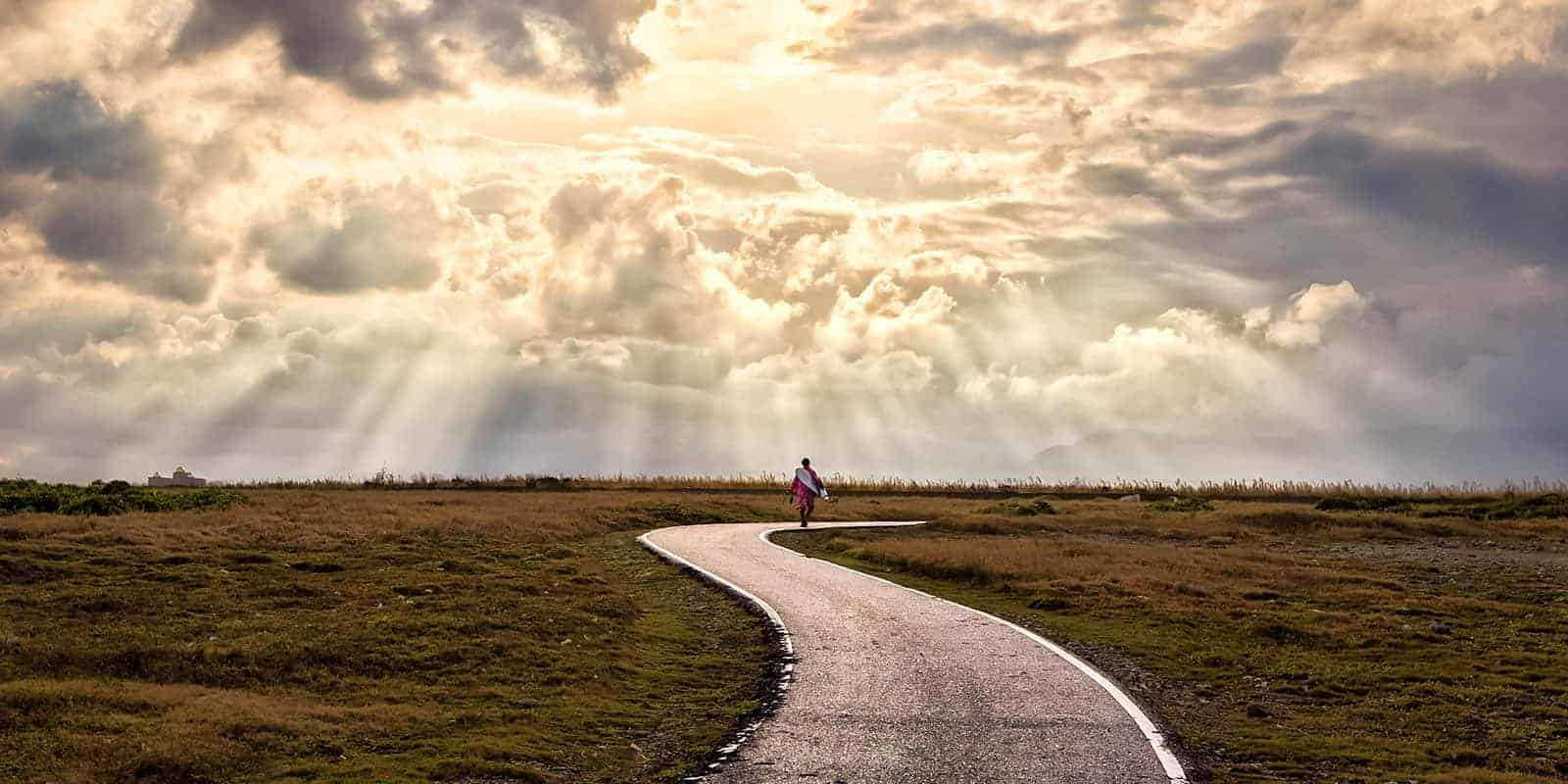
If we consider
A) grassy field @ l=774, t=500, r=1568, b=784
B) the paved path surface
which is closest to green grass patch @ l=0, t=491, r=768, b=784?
the paved path surface

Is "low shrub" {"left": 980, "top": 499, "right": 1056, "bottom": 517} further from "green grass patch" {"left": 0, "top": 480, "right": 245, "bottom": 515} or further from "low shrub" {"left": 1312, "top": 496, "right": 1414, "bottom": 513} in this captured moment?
"green grass patch" {"left": 0, "top": 480, "right": 245, "bottom": 515}

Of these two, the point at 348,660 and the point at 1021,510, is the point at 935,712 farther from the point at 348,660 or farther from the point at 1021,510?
the point at 1021,510

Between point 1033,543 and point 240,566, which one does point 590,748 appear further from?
point 1033,543

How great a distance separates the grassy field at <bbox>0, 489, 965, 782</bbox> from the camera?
14.4 m

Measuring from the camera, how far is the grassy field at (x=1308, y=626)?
15312mm

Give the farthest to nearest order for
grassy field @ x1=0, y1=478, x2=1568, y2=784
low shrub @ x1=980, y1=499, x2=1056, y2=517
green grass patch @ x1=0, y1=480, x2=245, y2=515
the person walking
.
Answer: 1. low shrub @ x1=980, y1=499, x2=1056, y2=517
2. the person walking
3. green grass patch @ x1=0, y1=480, x2=245, y2=515
4. grassy field @ x1=0, y1=478, x2=1568, y2=784

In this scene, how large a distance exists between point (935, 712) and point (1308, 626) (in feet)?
45.2

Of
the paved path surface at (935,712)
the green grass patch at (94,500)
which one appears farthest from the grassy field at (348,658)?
the green grass patch at (94,500)

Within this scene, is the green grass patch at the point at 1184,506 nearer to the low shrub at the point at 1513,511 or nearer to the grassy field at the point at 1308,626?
the low shrub at the point at 1513,511

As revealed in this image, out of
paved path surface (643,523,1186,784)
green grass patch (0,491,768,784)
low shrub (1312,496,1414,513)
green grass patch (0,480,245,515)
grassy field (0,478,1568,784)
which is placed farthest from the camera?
low shrub (1312,496,1414,513)

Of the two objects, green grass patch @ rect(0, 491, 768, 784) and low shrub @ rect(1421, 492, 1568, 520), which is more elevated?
low shrub @ rect(1421, 492, 1568, 520)

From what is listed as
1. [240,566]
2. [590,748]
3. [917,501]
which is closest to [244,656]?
[590,748]

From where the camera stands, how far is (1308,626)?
2533 cm

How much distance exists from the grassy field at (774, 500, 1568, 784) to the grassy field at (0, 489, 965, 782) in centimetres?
688
